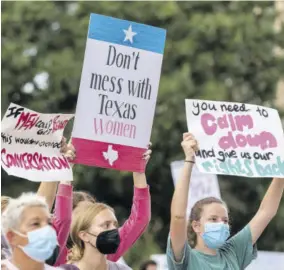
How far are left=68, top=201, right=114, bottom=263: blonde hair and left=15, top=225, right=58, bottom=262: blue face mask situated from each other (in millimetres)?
636

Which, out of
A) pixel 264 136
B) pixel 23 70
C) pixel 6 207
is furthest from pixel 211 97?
pixel 6 207

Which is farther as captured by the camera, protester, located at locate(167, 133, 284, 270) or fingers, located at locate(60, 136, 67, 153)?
fingers, located at locate(60, 136, 67, 153)

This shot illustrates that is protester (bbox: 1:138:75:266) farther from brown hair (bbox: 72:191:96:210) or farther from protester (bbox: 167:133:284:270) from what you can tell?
protester (bbox: 167:133:284:270)

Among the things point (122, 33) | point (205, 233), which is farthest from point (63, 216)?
point (122, 33)

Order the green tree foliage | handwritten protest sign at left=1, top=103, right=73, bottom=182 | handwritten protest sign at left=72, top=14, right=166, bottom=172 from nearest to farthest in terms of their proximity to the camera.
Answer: handwritten protest sign at left=1, top=103, right=73, bottom=182 < handwritten protest sign at left=72, top=14, right=166, bottom=172 < the green tree foliage

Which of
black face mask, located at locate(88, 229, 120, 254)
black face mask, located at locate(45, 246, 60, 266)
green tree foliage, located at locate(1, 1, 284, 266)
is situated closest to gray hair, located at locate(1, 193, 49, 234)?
Answer: black face mask, located at locate(45, 246, 60, 266)

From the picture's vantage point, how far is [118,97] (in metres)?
6.60

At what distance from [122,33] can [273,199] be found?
1253 mm

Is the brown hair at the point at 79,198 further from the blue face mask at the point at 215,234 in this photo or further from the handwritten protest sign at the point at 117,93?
the blue face mask at the point at 215,234

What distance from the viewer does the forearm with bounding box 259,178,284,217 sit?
21.9 feet

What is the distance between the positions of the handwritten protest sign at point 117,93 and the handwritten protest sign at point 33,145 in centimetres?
25

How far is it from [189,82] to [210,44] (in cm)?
113

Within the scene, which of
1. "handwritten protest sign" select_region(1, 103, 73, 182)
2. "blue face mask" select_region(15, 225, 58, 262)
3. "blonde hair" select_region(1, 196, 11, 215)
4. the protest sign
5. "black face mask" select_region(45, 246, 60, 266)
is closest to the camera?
"blue face mask" select_region(15, 225, 58, 262)

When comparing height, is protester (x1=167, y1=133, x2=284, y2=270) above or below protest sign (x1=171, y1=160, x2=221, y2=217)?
below
